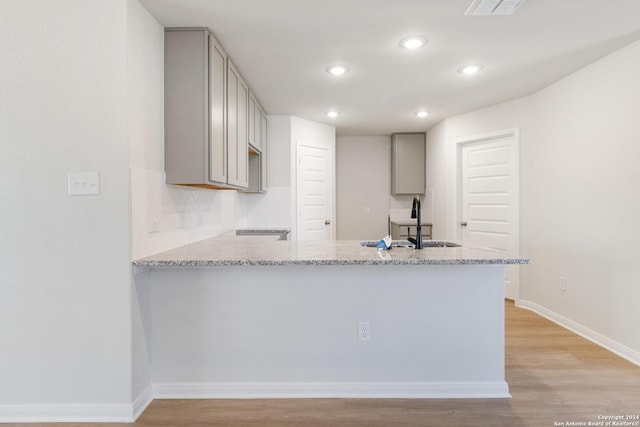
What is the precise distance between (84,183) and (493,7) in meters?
2.50

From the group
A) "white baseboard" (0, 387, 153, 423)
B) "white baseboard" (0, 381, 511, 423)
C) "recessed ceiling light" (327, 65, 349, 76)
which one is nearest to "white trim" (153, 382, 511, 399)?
"white baseboard" (0, 381, 511, 423)

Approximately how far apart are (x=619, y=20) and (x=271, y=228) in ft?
12.1

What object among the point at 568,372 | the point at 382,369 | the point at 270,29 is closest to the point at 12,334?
the point at 382,369

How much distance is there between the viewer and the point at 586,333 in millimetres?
3047

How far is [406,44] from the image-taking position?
2.54 metres

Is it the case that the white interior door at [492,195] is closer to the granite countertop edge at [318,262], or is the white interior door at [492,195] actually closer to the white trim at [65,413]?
the granite countertop edge at [318,262]

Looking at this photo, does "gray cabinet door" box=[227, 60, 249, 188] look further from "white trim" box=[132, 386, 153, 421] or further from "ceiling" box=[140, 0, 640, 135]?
"white trim" box=[132, 386, 153, 421]

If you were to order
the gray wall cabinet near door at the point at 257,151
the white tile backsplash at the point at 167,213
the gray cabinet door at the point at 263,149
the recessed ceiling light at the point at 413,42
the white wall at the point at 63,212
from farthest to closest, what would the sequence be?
the gray cabinet door at the point at 263,149 < the gray wall cabinet near door at the point at 257,151 < the recessed ceiling light at the point at 413,42 < the white tile backsplash at the point at 167,213 < the white wall at the point at 63,212

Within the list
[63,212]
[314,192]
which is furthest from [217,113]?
[314,192]

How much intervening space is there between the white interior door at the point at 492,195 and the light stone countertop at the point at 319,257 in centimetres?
205

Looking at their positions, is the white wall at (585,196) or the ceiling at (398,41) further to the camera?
the white wall at (585,196)

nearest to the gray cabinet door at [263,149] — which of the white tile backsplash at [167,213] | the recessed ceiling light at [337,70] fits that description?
the white tile backsplash at [167,213]

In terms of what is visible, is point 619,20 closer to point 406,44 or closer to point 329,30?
point 406,44

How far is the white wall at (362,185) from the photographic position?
5980 mm
